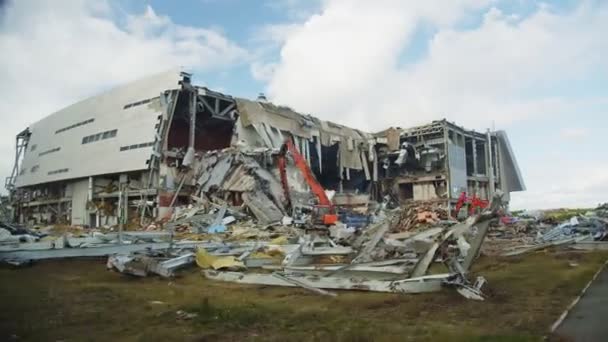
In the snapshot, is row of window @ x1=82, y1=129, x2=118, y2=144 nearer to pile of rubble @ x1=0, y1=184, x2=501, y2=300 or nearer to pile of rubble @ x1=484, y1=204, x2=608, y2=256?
pile of rubble @ x1=0, y1=184, x2=501, y2=300

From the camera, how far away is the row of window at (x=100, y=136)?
30.9 metres

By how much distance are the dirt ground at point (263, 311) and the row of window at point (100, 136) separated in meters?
23.4

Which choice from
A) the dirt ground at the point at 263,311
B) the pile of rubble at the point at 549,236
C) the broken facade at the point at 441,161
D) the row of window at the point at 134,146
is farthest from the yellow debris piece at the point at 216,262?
the broken facade at the point at 441,161

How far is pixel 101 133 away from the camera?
105 feet

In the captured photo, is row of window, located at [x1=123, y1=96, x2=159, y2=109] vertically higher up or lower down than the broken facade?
higher up

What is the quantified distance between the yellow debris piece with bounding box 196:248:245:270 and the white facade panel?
1861 cm

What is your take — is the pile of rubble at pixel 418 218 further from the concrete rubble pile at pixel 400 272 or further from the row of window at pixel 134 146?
the row of window at pixel 134 146

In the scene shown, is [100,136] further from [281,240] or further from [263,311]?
[263,311]

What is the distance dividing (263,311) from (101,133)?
29801 millimetres

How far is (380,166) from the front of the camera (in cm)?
3819

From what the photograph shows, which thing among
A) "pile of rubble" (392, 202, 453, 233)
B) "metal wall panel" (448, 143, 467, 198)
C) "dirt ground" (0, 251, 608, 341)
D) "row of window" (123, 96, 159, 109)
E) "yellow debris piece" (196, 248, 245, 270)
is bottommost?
"dirt ground" (0, 251, 608, 341)

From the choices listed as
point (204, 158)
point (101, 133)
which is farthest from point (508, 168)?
point (101, 133)

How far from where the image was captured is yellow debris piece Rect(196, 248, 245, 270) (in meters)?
9.80

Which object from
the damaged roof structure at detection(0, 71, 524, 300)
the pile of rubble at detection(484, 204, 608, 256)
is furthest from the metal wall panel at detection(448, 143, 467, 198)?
the pile of rubble at detection(484, 204, 608, 256)
